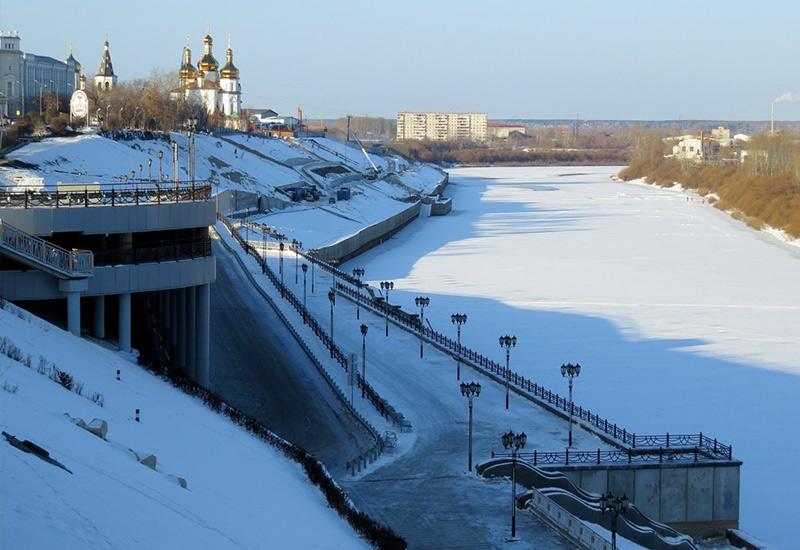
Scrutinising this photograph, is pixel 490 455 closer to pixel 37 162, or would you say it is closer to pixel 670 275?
pixel 670 275

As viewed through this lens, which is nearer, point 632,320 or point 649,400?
point 649,400

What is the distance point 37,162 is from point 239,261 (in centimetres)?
1677

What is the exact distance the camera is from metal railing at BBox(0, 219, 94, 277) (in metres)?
16.2

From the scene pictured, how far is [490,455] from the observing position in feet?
57.8

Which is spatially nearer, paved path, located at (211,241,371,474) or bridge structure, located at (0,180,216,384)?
bridge structure, located at (0,180,216,384)

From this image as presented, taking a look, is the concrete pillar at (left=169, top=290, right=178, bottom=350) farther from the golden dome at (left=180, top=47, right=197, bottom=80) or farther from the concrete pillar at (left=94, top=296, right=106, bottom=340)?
the golden dome at (left=180, top=47, right=197, bottom=80)

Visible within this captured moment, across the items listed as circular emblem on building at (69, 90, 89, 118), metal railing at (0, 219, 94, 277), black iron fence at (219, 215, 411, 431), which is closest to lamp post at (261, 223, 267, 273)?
black iron fence at (219, 215, 411, 431)

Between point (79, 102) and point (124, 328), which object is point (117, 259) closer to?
point (124, 328)

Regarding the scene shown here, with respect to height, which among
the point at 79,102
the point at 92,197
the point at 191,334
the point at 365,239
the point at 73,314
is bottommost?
the point at 365,239

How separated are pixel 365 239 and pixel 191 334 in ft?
132

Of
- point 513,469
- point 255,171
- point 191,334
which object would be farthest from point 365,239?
point 513,469

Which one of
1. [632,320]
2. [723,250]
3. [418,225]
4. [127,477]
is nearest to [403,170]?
[418,225]

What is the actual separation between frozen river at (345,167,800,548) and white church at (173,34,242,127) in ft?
101

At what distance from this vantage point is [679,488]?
17.3 meters
